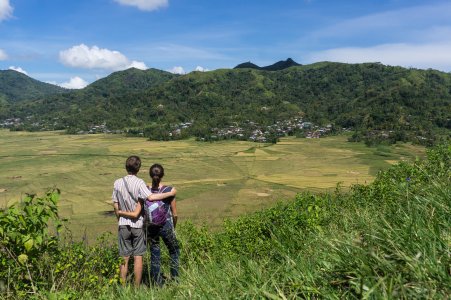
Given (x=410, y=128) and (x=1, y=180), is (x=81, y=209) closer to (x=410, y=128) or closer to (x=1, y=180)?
(x=1, y=180)

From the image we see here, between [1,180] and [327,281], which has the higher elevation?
[327,281]

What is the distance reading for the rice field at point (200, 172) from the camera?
5266cm

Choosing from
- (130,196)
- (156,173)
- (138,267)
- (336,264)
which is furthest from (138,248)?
(336,264)

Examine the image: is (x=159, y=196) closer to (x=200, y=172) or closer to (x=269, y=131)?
(x=200, y=172)

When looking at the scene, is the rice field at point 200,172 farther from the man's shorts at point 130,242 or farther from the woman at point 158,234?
the man's shorts at point 130,242

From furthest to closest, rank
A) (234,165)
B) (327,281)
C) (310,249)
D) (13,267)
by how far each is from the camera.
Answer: (234,165) → (13,267) → (310,249) → (327,281)

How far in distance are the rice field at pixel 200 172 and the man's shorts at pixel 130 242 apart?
33276 mm

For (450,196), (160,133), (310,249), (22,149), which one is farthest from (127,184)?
(160,133)

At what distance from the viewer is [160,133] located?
143 metres

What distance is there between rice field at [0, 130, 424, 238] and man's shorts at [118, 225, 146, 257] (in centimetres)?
3328

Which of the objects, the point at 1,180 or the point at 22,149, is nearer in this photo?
the point at 1,180

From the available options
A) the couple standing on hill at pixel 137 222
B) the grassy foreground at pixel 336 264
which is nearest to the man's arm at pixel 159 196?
the couple standing on hill at pixel 137 222

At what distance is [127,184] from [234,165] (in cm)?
7958

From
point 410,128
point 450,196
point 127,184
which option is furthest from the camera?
point 410,128
